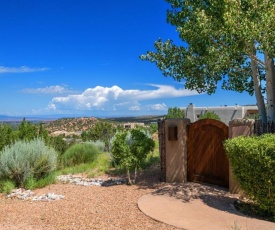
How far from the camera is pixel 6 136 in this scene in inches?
464

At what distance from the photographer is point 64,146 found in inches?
639

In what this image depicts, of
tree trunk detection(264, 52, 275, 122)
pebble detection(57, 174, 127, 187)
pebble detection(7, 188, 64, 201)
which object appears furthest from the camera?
pebble detection(57, 174, 127, 187)

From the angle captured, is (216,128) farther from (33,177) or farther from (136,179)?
(33,177)

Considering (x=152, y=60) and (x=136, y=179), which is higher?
(x=152, y=60)

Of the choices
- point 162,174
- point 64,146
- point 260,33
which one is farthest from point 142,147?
point 64,146

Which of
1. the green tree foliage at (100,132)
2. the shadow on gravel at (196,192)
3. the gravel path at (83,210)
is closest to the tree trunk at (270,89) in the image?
the shadow on gravel at (196,192)

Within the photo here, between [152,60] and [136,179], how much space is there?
12.2 ft

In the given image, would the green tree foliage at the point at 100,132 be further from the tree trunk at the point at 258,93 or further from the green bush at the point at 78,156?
the tree trunk at the point at 258,93

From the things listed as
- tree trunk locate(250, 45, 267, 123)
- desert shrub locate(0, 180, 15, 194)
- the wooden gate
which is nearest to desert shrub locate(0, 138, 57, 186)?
desert shrub locate(0, 180, 15, 194)

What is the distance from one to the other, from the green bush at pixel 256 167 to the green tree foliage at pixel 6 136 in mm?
8133

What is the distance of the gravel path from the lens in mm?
5899

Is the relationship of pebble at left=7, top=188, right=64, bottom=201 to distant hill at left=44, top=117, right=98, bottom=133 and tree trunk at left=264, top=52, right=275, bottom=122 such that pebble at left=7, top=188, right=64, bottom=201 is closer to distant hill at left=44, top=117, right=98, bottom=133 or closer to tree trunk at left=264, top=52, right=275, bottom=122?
tree trunk at left=264, top=52, right=275, bottom=122

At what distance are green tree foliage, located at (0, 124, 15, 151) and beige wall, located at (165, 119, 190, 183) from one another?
5.79 meters

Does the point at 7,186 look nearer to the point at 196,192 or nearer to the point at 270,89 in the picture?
the point at 196,192
